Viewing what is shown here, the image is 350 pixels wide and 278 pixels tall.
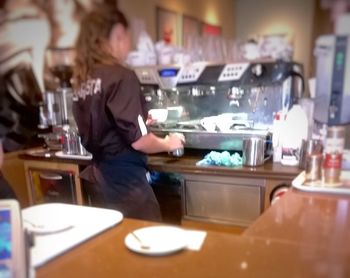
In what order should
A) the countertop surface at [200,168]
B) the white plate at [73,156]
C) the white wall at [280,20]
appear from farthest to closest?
the white plate at [73,156]
the countertop surface at [200,168]
the white wall at [280,20]

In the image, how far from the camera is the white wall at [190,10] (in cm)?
114

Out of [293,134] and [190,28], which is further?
[293,134]

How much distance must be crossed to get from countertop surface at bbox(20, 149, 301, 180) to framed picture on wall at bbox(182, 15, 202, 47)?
0.55m

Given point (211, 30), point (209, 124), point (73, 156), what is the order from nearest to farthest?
point (211, 30) → point (209, 124) → point (73, 156)

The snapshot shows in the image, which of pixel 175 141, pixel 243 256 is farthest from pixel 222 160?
pixel 243 256

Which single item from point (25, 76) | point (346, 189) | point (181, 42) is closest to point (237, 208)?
point (346, 189)

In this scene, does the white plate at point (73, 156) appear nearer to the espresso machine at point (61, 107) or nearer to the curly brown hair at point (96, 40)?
the espresso machine at point (61, 107)

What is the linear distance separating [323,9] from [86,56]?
2.75 feet

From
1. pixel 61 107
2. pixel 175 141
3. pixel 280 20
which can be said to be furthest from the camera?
pixel 61 107

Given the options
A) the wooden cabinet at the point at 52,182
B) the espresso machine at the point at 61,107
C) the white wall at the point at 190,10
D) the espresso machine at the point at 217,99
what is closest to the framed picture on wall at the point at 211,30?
the white wall at the point at 190,10

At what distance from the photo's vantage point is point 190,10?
1213 millimetres

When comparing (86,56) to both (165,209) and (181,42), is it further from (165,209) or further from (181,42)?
(165,209)

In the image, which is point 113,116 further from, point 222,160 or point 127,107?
point 222,160

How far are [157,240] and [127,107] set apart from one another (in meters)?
0.62
